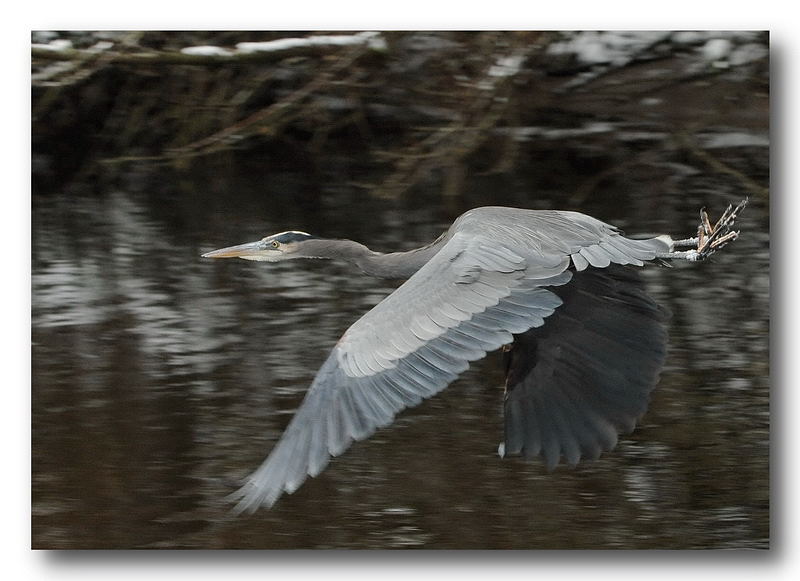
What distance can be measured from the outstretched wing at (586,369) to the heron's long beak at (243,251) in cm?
75

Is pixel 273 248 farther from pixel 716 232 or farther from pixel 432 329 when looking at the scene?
pixel 716 232

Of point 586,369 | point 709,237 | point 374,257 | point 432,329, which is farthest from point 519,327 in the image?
point 709,237

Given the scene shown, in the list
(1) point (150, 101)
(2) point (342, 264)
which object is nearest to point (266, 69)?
(1) point (150, 101)

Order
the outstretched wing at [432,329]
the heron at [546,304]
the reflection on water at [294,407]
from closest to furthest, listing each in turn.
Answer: the outstretched wing at [432,329]
the heron at [546,304]
the reflection on water at [294,407]

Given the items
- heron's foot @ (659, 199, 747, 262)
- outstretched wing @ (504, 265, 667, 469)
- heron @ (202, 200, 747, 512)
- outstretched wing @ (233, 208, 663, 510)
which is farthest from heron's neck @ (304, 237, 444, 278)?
heron's foot @ (659, 199, 747, 262)

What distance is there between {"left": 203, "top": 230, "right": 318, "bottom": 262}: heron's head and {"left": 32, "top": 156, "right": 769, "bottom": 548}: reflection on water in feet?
0.09

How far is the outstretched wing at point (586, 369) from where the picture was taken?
3.78m

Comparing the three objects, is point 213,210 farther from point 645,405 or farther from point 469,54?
point 645,405

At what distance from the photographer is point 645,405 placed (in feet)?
12.4

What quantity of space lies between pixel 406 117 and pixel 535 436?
95 cm

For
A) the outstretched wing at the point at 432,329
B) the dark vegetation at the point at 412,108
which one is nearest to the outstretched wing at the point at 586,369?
the outstretched wing at the point at 432,329

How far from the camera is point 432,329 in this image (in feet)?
11.3

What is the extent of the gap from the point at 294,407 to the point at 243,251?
0.46 m

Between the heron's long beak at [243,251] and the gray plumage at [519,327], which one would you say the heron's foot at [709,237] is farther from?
the heron's long beak at [243,251]
